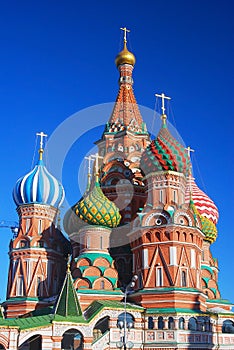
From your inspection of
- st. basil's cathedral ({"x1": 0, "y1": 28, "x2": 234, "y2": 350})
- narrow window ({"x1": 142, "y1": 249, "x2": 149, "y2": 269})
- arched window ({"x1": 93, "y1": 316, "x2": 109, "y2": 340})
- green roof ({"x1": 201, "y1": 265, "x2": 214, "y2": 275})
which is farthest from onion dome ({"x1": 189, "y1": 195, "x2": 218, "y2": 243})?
arched window ({"x1": 93, "y1": 316, "x2": 109, "y2": 340})

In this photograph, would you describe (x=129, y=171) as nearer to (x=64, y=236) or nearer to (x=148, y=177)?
(x=148, y=177)

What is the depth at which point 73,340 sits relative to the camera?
97.2 feet

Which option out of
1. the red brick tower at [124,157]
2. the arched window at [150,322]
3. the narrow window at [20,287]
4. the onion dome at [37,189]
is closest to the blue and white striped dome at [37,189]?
the onion dome at [37,189]

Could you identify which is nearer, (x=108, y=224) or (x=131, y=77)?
(x=108, y=224)

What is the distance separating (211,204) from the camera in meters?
38.9

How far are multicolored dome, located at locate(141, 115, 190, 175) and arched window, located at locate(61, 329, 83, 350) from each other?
33.7 feet

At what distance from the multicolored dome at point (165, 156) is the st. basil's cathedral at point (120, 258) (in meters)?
0.07

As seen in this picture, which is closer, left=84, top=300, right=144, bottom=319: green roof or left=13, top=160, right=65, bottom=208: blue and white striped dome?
left=84, top=300, right=144, bottom=319: green roof

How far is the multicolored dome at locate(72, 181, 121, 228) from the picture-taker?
3197 cm

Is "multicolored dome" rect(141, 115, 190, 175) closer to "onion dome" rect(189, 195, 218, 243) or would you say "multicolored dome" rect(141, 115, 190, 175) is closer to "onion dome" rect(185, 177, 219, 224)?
"onion dome" rect(189, 195, 218, 243)

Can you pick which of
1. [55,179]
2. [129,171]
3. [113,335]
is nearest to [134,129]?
[129,171]

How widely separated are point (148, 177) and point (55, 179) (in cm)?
756

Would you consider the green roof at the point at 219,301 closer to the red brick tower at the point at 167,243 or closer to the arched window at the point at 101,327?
the red brick tower at the point at 167,243

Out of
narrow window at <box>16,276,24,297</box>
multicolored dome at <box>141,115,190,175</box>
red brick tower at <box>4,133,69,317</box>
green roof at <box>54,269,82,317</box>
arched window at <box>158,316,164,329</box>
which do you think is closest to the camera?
green roof at <box>54,269,82,317</box>
